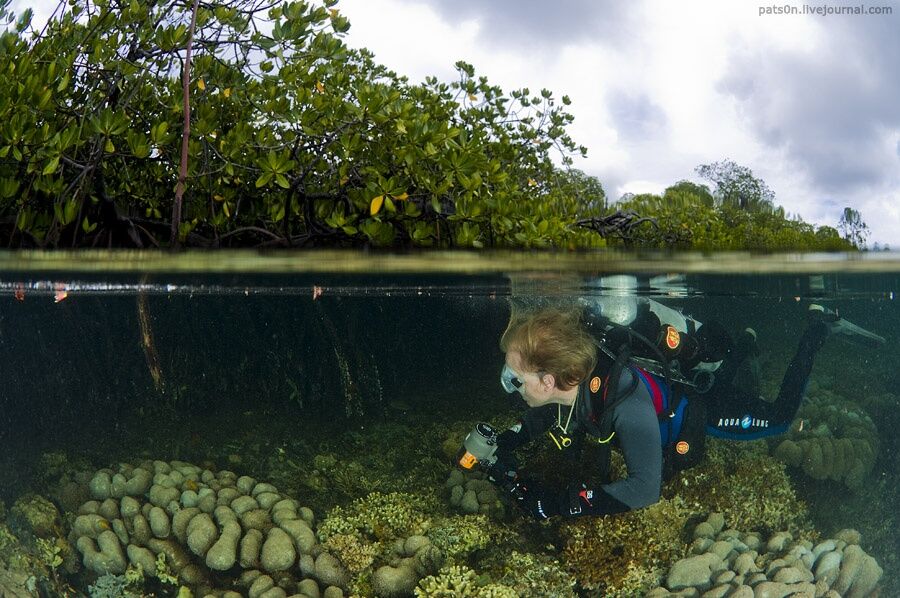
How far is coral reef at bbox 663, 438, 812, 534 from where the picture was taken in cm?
481

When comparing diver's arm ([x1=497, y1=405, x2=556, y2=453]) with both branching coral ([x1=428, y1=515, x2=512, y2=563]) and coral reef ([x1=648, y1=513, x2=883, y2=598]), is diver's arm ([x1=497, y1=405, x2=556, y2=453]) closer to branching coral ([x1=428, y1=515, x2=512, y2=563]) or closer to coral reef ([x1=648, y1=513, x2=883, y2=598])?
branching coral ([x1=428, y1=515, x2=512, y2=563])

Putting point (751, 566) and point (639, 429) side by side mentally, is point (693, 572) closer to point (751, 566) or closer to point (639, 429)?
point (751, 566)

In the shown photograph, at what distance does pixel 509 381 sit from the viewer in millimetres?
4898

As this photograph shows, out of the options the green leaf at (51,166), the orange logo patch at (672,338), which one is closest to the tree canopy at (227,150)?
the green leaf at (51,166)

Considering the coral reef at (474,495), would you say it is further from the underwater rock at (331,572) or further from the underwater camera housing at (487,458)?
the underwater rock at (331,572)

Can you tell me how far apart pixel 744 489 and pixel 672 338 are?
3.89 ft

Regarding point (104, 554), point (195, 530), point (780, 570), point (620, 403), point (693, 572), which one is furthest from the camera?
point (104, 554)

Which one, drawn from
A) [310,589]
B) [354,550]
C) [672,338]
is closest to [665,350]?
[672,338]

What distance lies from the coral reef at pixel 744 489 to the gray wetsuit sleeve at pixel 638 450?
0.62 ft

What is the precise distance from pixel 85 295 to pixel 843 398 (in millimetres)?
6279

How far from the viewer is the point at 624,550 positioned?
4.74 meters

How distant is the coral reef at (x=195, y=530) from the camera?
4.84m

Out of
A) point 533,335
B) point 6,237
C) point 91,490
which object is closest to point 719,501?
point 533,335

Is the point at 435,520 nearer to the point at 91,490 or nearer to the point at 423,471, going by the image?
the point at 423,471
